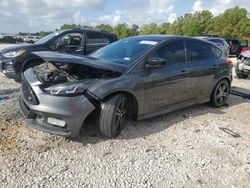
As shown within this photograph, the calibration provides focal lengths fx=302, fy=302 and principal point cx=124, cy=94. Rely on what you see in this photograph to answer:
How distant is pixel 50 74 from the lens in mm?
4609

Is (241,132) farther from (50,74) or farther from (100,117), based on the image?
(50,74)

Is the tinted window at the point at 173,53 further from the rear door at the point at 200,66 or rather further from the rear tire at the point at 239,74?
the rear tire at the point at 239,74

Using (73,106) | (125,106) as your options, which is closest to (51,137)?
(73,106)

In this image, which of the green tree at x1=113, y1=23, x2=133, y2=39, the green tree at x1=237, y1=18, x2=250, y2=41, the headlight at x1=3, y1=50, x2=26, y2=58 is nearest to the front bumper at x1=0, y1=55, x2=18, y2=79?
the headlight at x1=3, y1=50, x2=26, y2=58

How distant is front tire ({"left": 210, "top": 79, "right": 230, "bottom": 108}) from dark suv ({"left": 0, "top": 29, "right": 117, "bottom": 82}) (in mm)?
4272

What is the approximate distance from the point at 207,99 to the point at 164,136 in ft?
6.70

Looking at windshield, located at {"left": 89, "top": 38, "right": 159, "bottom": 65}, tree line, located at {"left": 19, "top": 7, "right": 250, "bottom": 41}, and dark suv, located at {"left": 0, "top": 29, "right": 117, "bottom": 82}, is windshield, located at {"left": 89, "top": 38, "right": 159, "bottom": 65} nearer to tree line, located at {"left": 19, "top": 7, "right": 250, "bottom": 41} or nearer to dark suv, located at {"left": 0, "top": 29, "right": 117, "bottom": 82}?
dark suv, located at {"left": 0, "top": 29, "right": 117, "bottom": 82}

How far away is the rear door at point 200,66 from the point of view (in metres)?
5.92

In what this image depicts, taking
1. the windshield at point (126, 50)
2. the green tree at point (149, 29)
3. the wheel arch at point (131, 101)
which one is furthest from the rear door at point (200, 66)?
the green tree at point (149, 29)

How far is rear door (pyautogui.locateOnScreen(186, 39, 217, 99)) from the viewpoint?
19.4 feet

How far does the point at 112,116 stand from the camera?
4.43 m

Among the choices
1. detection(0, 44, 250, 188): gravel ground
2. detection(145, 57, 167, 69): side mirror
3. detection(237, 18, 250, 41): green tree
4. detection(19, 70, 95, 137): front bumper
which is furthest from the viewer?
detection(237, 18, 250, 41): green tree

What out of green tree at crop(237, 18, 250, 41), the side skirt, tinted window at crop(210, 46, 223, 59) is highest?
tinted window at crop(210, 46, 223, 59)

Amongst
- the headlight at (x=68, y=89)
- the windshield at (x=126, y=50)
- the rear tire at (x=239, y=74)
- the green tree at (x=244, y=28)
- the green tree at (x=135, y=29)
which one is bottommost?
the green tree at (x=135, y=29)
